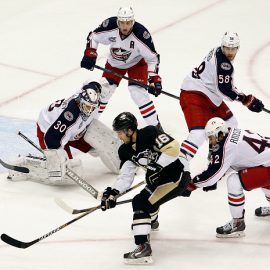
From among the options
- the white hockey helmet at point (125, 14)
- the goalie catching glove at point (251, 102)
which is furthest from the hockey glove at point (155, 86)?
the goalie catching glove at point (251, 102)

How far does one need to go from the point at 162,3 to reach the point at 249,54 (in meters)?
1.89

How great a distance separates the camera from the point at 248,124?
7.80m

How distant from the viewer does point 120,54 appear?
7422mm

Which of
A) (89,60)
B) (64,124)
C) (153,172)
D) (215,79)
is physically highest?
(215,79)

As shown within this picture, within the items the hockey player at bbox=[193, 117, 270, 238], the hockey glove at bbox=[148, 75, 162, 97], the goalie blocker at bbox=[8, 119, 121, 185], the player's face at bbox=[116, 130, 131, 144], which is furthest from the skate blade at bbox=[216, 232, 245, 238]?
the hockey glove at bbox=[148, 75, 162, 97]

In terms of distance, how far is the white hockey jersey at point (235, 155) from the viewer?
5.82m

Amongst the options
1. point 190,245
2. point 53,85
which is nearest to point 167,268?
point 190,245

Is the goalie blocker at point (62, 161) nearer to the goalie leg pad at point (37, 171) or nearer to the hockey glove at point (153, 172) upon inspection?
the goalie leg pad at point (37, 171)

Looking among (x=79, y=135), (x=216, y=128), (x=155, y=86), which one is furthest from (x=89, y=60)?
(x=216, y=128)

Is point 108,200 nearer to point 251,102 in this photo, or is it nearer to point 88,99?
point 88,99

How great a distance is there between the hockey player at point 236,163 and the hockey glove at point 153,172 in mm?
319

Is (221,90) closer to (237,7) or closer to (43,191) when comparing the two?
(43,191)

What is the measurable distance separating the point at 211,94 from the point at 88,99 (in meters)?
0.87

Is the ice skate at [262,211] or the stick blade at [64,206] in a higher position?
the stick blade at [64,206]
